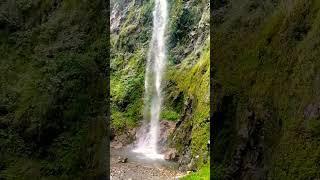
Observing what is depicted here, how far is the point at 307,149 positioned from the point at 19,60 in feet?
29.5

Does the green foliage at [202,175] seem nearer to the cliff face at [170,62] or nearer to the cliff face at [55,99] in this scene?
the cliff face at [55,99]

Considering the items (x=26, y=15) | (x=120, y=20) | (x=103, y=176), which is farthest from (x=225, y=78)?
(x=120, y=20)

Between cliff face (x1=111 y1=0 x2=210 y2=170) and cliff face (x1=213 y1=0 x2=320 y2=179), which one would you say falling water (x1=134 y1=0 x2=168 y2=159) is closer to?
cliff face (x1=111 y1=0 x2=210 y2=170)

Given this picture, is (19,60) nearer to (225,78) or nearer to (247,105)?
(225,78)

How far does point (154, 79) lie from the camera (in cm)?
2212

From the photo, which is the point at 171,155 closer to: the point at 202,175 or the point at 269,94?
the point at 202,175

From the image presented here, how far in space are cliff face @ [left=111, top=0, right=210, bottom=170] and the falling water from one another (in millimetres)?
404

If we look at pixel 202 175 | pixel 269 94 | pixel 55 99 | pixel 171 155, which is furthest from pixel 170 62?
pixel 269 94

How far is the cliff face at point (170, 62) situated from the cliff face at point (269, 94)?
15.0 ft

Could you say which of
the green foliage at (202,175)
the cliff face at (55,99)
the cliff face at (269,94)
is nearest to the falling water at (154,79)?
the cliff face at (55,99)

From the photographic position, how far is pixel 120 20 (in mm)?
27156

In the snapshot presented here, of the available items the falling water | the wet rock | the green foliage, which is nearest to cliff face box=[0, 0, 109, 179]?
the green foliage

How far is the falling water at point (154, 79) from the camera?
738 inches

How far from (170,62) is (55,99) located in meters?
12.2
